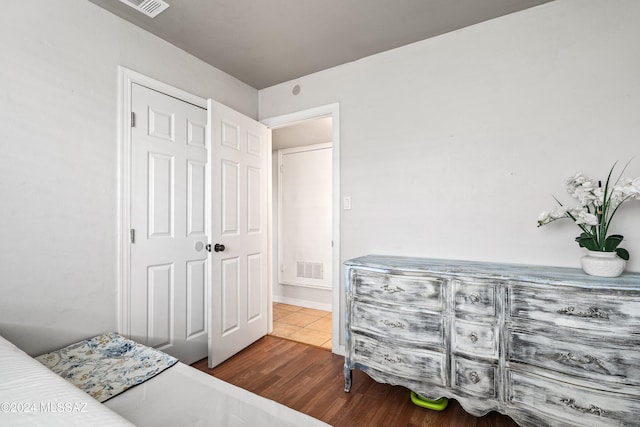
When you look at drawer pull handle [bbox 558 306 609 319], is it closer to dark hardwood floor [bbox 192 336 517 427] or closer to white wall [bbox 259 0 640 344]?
white wall [bbox 259 0 640 344]

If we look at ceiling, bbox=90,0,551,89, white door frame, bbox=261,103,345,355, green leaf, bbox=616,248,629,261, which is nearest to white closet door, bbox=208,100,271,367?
ceiling, bbox=90,0,551,89

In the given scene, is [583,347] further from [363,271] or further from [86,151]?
[86,151]

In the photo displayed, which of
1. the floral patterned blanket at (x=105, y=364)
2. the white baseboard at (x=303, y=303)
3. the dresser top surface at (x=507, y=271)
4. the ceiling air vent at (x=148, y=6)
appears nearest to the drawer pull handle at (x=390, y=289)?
the dresser top surface at (x=507, y=271)

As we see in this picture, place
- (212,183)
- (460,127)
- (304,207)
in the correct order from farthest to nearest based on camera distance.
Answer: (304,207) → (212,183) → (460,127)

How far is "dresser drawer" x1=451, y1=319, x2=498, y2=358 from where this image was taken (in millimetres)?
1576

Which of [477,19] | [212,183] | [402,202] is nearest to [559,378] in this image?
[402,202]

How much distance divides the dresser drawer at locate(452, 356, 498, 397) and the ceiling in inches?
86.5

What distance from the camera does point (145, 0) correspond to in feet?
5.85

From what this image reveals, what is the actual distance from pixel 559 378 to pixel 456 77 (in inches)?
76.8

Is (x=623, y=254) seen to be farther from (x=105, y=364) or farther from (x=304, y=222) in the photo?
(x=304, y=222)

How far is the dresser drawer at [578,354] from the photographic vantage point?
1.31m

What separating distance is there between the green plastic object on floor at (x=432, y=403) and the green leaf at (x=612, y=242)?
4.16ft

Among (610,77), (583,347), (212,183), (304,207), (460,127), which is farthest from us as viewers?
(304,207)

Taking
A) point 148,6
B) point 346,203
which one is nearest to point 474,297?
point 346,203
